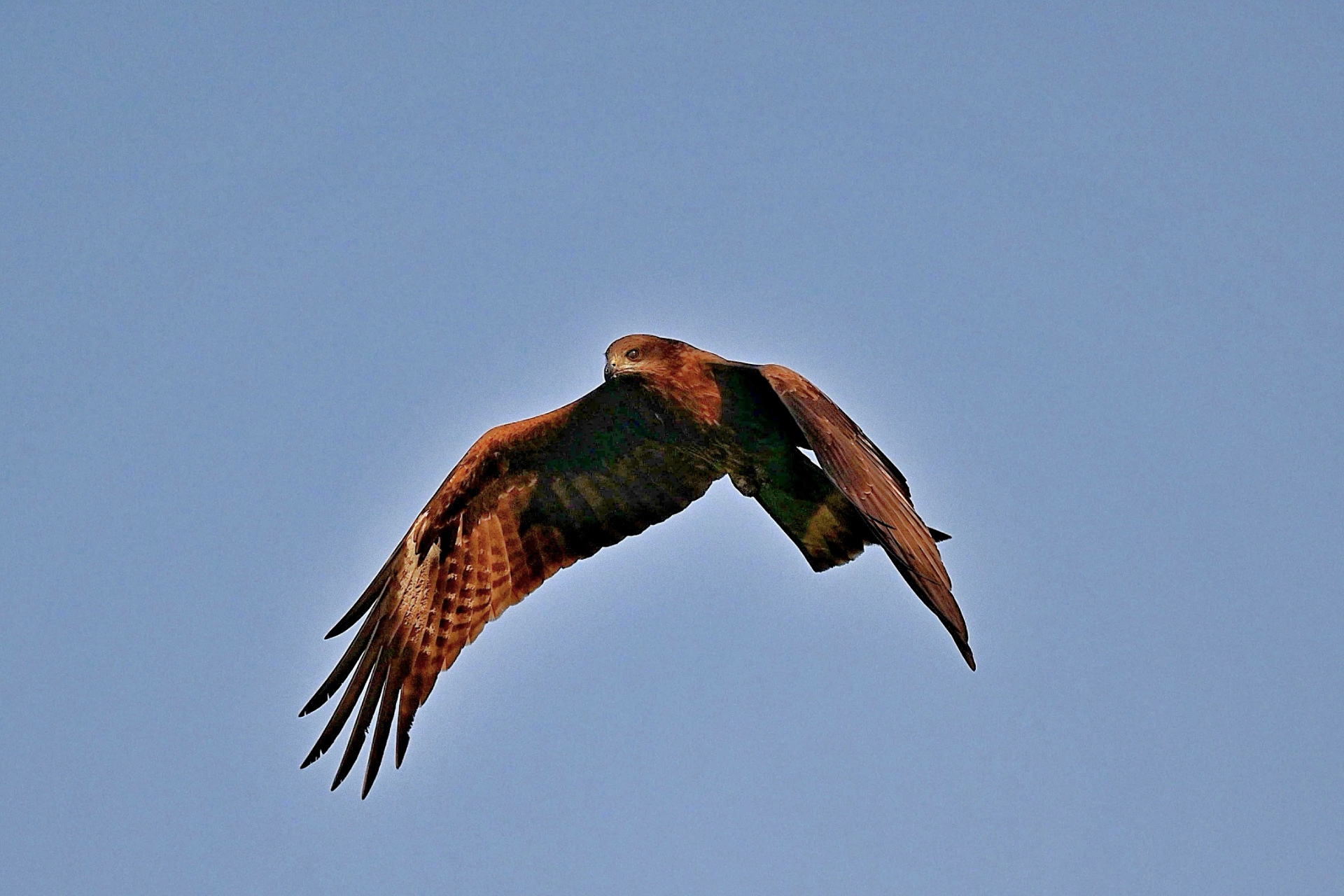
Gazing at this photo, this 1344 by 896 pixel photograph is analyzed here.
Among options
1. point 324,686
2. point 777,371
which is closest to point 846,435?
point 777,371

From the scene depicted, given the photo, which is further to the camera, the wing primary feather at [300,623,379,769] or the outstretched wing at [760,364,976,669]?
the wing primary feather at [300,623,379,769]

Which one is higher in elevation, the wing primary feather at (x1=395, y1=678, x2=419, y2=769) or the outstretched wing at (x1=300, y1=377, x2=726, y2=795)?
the outstretched wing at (x1=300, y1=377, x2=726, y2=795)

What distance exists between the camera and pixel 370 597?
9438 millimetres

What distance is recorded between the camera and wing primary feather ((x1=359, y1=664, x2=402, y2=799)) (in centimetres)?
884

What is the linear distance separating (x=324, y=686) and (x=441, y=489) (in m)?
1.40

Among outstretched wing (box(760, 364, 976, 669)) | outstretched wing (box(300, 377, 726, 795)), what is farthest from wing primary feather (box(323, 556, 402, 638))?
outstretched wing (box(760, 364, 976, 669))

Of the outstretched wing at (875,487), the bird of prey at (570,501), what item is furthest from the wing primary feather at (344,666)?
the outstretched wing at (875,487)

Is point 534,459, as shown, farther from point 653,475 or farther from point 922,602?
point 922,602

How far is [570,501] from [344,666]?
1.67m

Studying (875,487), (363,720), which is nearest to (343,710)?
(363,720)

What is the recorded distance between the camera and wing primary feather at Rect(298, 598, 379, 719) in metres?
8.93

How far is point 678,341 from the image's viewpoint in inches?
369

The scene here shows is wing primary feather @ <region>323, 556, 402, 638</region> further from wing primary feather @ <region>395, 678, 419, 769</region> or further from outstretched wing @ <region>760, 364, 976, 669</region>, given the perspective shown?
outstretched wing @ <region>760, 364, 976, 669</region>

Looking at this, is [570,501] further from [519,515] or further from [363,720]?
[363,720]
